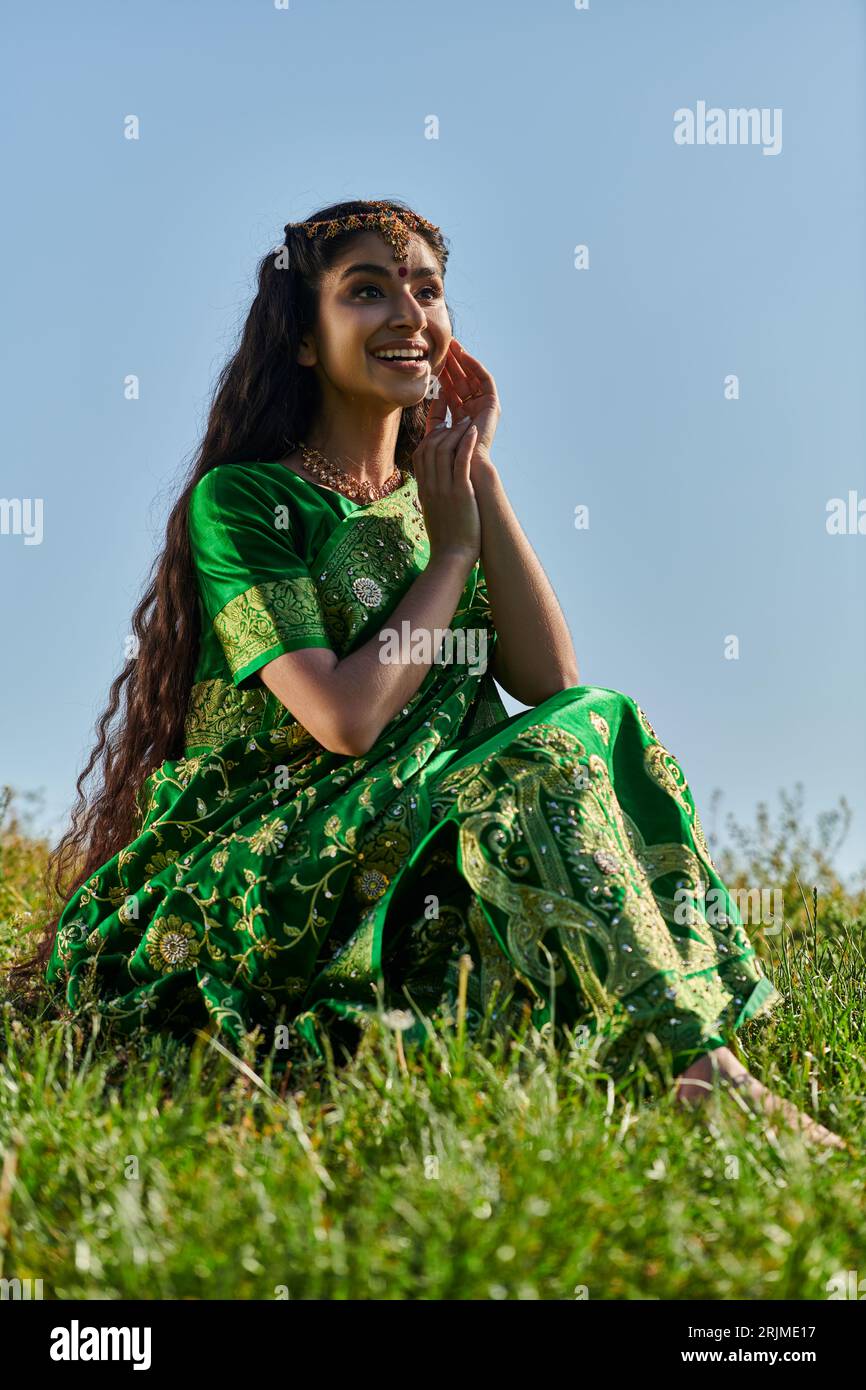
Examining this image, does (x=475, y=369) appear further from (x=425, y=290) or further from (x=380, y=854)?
(x=380, y=854)

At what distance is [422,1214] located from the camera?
6.41ft

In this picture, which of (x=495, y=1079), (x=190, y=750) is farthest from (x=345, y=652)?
(x=495, y=1079)

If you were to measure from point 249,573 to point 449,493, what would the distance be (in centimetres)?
63

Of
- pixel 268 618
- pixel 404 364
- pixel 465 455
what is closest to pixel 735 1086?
pixel 268 618

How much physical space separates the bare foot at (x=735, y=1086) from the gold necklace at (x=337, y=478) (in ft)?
6.05

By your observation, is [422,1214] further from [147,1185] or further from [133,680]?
[133,680]

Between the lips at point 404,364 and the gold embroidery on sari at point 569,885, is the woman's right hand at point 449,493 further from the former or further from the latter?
the gold embroidery on sari at point 569,885

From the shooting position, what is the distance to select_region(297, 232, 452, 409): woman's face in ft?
12.4

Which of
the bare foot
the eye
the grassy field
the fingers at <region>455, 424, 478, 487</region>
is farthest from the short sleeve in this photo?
the bare foot

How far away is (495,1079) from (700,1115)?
1.42 ft

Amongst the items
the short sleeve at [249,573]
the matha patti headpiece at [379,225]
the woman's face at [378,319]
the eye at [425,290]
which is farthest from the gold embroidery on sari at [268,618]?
Answer: the matha patti headpiece at [379,225]

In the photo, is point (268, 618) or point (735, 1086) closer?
point (735, 1086)

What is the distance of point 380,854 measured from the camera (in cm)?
313
